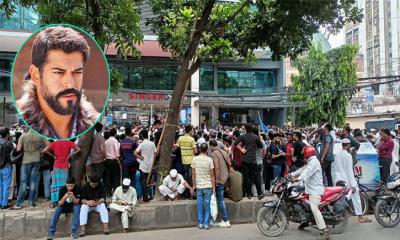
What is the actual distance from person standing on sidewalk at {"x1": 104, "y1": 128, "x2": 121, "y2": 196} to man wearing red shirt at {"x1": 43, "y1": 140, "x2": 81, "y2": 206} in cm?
124

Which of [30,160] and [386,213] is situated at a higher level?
[30,160]

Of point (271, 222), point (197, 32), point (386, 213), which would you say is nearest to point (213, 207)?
point (271, 222)

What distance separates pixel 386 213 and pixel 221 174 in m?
3.37

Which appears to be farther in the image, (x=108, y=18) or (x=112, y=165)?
(x=112, y=165)

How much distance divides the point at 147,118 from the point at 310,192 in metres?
24.0

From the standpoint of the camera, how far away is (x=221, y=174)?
8.67 meters

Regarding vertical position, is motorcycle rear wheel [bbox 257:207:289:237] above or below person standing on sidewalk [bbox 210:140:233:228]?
below

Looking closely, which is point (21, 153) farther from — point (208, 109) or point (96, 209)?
point (208, 109)

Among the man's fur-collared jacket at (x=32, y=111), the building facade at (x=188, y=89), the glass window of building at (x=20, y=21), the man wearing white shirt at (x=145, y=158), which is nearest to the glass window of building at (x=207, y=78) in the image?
the building facade at (x=188, y=89)

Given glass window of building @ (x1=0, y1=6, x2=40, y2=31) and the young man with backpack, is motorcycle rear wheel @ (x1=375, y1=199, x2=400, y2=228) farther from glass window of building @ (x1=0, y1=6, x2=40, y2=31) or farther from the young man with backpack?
glass window of building @ (x1=0, y1=6, x2=40, y2=31)

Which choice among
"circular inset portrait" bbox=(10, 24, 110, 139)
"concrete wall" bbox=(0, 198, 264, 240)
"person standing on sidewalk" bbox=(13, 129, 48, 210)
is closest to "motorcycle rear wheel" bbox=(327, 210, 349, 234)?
"concrete wall" bbox=(0, 198, 264, 240)

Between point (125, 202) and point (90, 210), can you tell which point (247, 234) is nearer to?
point (125, 202)

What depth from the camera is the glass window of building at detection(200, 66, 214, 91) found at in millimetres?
32938

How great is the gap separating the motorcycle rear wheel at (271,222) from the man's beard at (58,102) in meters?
3.92
